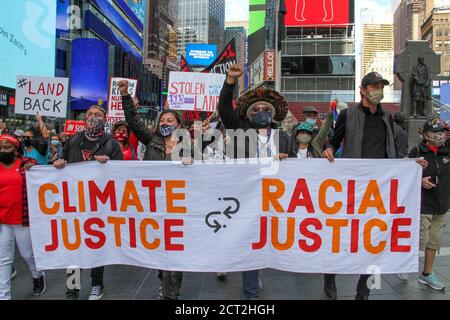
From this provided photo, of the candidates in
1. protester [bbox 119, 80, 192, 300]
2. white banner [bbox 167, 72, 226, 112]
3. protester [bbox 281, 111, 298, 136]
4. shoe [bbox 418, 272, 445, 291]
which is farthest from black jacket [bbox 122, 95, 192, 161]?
white banner [bbox 167, 72, 226, 112]

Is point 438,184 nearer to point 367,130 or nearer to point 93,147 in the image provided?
point 367,130

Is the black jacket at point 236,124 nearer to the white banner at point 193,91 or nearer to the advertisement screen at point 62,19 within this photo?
the white banner at point 193,91

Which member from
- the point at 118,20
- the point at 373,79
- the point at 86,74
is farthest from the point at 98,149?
the point at 118,20

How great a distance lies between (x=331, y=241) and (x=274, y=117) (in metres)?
1.42

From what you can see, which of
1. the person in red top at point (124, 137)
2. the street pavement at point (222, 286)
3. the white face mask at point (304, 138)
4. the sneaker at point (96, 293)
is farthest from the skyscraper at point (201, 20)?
the sneaker at point (96, 293)

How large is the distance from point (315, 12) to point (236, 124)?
46.6m

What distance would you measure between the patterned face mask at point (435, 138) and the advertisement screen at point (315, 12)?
147 feet

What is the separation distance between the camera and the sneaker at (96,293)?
14.2 ft

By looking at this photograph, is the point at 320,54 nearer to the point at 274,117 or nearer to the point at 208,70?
the point at 208,70

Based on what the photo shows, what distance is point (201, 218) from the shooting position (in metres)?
4.12

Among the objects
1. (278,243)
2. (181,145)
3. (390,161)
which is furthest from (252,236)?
(390,161)

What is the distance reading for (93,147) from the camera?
4527 millimetres

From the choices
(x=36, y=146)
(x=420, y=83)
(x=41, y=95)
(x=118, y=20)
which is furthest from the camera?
(x=118, y=20)
